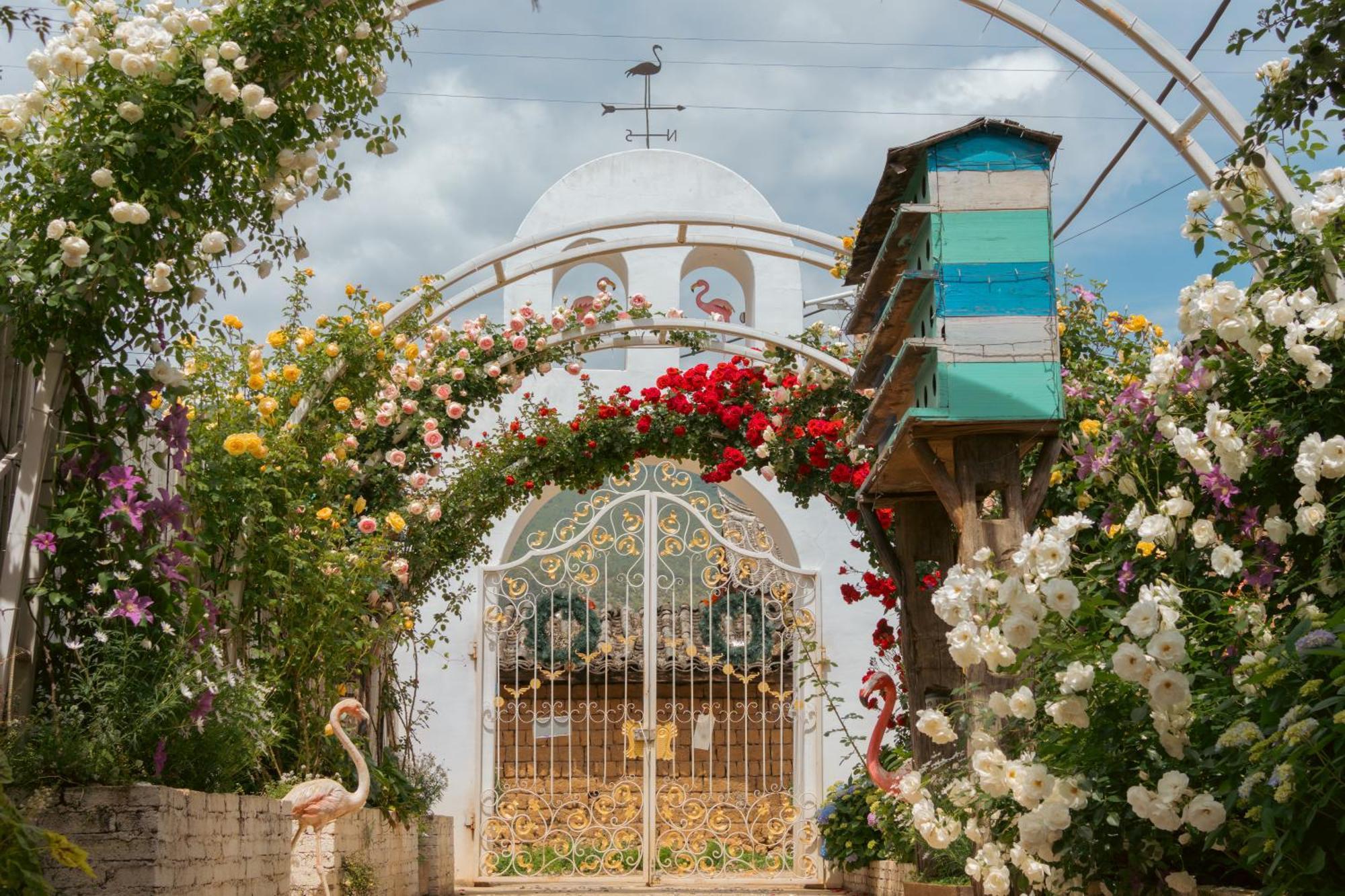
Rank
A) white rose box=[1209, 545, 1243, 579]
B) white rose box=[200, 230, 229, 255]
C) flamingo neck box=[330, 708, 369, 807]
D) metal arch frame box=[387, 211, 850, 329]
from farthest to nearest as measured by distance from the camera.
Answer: metal arch frame box=[387, 211, 850, 329], flamingo neck box=[330, 708, 369, 807], white rose box=[200, 230, 229, 255], white rose box=[1209, 545, 1243, 579]

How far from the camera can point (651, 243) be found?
26.1 feet

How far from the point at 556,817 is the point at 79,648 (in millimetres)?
6856

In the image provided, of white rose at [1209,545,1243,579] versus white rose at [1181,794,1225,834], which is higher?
white rose at [1209,545,1243,579]

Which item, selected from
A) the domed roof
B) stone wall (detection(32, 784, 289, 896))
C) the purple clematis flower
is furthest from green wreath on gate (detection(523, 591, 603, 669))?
the purple clematis flower

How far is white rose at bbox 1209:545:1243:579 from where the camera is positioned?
3.31 metres

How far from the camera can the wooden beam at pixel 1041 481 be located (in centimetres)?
504

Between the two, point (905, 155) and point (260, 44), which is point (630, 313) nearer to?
point (905, 155)

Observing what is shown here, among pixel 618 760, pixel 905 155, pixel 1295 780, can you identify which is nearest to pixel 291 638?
pixel 905 155

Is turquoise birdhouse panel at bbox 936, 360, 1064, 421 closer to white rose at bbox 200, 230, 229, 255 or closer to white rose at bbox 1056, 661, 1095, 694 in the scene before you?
white rose at bbox 1056, 661, 1095, 694

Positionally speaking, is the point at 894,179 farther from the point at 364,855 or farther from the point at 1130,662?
the point at 364,855

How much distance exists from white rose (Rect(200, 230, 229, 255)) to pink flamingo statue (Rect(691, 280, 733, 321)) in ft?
25.5

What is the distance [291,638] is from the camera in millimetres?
6203

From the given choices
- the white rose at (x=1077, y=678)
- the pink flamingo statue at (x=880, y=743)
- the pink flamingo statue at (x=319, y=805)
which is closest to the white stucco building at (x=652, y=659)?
the pink flamingo statue at (x=880, y=743)

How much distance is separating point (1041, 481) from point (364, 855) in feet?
12.5
